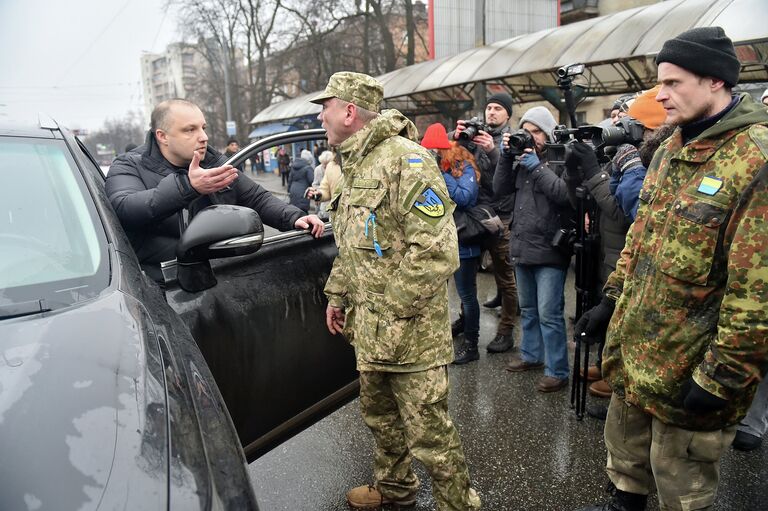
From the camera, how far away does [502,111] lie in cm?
446

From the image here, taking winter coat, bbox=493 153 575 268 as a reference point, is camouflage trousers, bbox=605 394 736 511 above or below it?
below

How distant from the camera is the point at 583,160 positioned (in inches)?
127

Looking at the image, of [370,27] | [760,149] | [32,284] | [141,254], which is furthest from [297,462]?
[370,27]

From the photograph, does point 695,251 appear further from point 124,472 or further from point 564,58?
point 564,58

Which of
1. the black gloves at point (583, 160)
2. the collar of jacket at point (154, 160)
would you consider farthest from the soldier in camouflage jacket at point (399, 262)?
the black gloves at point (583, 160)

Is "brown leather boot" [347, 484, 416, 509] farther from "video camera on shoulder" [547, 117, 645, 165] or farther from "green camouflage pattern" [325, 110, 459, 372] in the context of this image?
"video camera on shoulder" [547, 117, 645, 165]

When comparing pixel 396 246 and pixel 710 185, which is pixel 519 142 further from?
pixel 710 185

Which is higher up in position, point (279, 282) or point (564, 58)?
point (564, 58)

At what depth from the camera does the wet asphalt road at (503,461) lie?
2.80m

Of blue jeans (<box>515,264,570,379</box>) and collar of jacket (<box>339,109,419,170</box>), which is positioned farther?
blue jeans (<box>515,264,570,379</box>)

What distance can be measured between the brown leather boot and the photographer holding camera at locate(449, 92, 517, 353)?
216 cm

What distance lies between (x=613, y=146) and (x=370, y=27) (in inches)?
1051

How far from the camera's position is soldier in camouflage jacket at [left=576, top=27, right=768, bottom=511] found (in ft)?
5.71

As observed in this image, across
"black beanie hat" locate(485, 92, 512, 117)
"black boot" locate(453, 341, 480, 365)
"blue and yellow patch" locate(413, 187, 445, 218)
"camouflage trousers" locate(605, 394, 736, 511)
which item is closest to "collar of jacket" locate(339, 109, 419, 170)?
"blue and yellow patch" locate(413, 187, 445, 218)
